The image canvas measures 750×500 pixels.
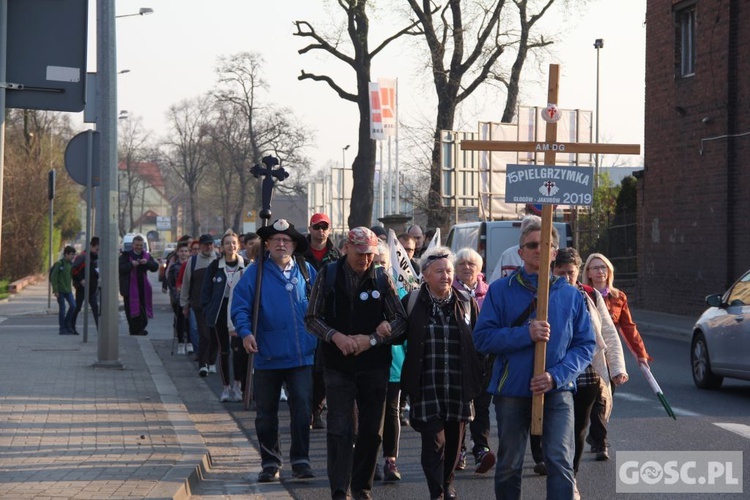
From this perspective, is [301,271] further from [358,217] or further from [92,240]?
[358,217]

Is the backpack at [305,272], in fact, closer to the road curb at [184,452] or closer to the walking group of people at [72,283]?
the road curb at [184,452]

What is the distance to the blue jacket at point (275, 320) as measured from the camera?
851 cm

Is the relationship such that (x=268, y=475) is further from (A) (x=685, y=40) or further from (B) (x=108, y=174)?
(A) (x=685, y=40)

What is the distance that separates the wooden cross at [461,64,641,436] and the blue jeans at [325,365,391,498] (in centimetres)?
145

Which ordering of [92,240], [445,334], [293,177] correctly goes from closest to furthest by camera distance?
[445,334], [92,240], [293,177]

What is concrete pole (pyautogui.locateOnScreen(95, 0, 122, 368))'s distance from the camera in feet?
49.1

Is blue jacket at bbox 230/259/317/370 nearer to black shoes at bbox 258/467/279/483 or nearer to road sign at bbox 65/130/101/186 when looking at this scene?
black shoes at bbox 258/467/279/483

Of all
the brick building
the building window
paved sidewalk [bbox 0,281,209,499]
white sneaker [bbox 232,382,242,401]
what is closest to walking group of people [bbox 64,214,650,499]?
paved sidewalk [bbox 0,281,209,499]

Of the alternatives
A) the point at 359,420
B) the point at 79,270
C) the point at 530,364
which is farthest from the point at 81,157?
the point at 530,364

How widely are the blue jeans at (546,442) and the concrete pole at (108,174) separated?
924 centimetres

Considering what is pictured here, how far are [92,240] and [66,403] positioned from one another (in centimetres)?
992

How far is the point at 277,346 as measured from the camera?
850 centimetres

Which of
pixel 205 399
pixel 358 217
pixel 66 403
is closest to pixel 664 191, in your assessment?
pixel 358 217

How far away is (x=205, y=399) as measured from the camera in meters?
13.2
